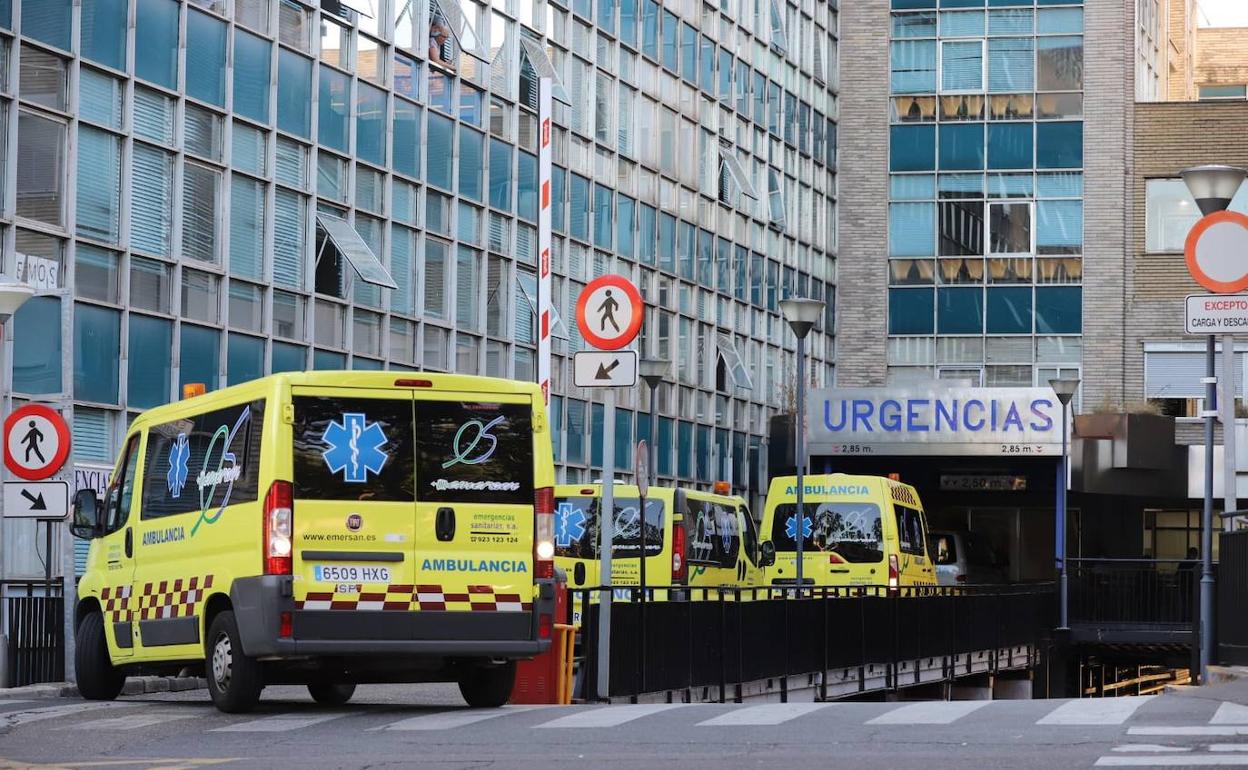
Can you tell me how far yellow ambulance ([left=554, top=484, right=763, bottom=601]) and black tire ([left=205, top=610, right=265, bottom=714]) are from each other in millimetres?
8262

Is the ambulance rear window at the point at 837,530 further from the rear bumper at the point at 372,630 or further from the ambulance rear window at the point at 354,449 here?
the ambulance rear window at the point at 354,449

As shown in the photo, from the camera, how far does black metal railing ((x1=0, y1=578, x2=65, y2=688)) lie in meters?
20.5

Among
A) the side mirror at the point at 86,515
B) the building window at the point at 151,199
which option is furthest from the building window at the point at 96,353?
the side mirror at the point at 86,515

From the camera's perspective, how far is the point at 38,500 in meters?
20.3

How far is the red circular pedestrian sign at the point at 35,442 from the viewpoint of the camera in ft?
66.7

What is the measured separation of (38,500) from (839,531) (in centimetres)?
1476

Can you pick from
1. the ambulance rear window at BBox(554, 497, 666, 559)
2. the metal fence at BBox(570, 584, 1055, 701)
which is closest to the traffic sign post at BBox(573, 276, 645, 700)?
the metal fence at BBox(570, 584, 1055, 701)

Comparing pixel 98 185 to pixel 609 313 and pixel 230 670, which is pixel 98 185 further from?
pixel 230 670

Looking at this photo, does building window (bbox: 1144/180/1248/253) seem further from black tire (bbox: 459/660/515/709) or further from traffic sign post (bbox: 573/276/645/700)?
black tire (bbox: 459/660/515/709)

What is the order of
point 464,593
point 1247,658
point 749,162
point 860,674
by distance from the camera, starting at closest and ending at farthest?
point 464,593 < point 1247,658 < point 860,674 < point 749,162

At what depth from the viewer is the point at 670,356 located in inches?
1875

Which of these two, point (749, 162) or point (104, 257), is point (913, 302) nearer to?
point (749, 162)

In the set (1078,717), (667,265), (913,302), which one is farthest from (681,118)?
(1078,717)

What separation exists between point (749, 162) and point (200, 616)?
37.6m
